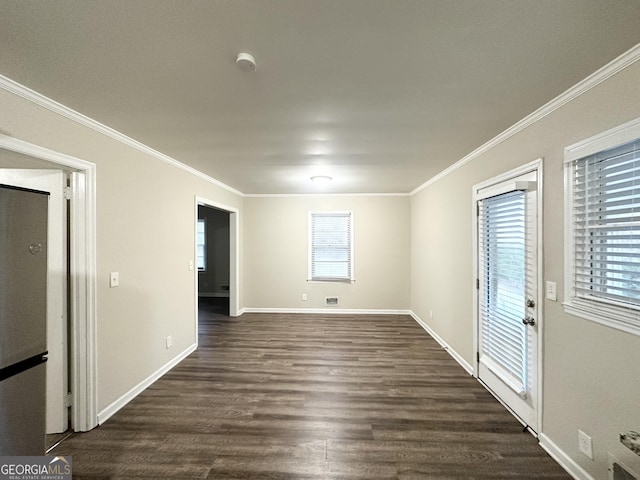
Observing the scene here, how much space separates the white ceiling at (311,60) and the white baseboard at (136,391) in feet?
7.75

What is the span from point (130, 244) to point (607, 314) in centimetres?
355

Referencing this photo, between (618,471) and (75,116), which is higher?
(75,116)

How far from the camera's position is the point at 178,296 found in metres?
3.38

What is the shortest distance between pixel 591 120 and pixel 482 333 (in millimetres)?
2054

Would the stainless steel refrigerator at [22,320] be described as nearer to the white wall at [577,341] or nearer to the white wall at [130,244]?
the white wall at [130,244]

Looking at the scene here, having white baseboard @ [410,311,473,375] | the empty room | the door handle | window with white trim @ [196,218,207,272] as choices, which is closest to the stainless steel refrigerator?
the empty room

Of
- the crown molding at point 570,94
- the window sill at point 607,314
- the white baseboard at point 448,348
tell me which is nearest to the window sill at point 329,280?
the white baseboard at point 448,348

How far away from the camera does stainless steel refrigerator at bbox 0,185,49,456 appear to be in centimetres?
118

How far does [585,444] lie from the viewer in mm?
1632

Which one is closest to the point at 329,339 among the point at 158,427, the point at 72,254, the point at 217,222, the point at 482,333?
the point at 482,333

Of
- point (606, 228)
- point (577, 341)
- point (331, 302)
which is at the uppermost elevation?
point (606, 228)

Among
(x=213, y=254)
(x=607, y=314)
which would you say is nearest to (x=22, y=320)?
(x=607, y=314)

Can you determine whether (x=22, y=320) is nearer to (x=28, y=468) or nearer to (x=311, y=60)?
(x=28, y=468)

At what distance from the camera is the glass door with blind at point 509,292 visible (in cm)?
208
